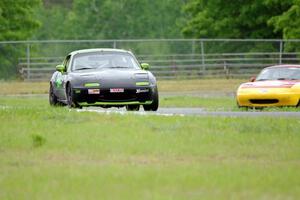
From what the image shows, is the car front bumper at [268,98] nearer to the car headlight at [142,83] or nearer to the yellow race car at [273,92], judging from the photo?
the yellow race car at [273,92]

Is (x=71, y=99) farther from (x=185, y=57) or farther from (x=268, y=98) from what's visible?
(x=185, y=57)

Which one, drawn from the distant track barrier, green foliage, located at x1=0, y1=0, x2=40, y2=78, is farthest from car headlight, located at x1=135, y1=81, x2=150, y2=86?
green foliage, located at x1=0, y1=0, x2=40, y2=78

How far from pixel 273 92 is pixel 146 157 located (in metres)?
12.0

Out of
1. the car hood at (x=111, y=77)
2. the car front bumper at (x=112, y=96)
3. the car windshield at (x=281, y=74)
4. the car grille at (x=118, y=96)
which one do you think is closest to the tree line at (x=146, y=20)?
the car windshield at (x=281, y=74)

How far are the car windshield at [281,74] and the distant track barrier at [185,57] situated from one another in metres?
16.4

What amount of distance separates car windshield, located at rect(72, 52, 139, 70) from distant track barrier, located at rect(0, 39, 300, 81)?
19740 millimetres

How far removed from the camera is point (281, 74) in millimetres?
23734

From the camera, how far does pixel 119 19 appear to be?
79.3 m

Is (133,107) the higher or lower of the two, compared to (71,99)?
lower

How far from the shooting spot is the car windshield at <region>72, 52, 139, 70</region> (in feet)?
65.9

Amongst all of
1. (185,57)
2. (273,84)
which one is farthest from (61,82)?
(185,57)

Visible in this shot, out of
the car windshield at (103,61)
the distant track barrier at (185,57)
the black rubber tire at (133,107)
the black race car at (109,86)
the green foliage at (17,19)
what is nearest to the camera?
the black race car at (109,86)

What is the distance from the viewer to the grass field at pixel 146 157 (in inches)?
328

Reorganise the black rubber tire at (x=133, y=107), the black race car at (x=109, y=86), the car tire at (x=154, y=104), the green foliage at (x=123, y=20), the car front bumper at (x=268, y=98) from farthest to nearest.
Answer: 1. the green foliage at (x=123, y=20)
2. the car front bumper at (x=268, y=98)
3. the black rubber tire at (x=133, y=107)
4. the car tire at (x=154, y=104)
5. the black race car at (x=109, y=86)
